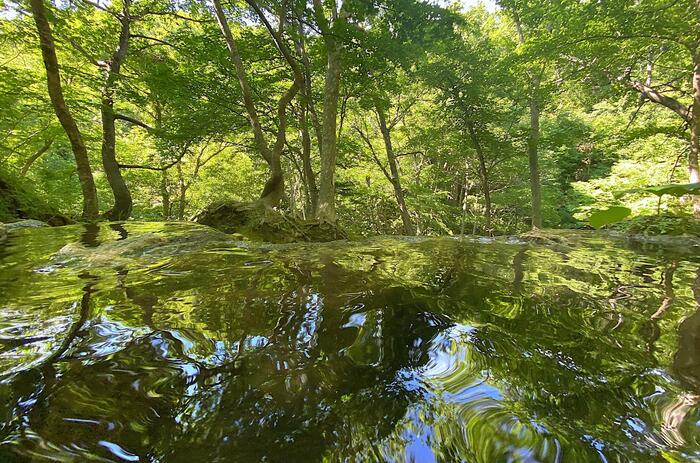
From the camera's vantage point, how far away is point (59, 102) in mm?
4832

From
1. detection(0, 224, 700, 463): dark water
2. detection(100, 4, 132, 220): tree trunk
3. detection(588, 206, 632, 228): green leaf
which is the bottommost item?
detection(0, 224, 700, 463): dark water

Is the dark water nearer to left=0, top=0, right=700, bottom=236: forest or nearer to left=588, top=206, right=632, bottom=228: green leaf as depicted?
left=588, top=206, right=632, bottom=228: green leaf

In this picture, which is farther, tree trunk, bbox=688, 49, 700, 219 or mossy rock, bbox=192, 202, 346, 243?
tree trunk, bbox=688, 49, 700, 219

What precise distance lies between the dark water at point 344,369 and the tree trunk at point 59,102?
14.5ft

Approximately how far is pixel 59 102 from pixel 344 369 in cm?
626

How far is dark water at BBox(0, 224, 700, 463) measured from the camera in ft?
2.21

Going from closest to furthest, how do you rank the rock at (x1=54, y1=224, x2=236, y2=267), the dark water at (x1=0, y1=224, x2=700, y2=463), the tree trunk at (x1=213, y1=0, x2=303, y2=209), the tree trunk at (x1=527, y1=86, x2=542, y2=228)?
the dark water at (x1=0, y1=224, x2=700, y2=463), the rock at (x1=54, y1=224, x2=236, y2=267), the tree trunk at (x1=213, y1=0, x2=303, y2=209), the tree trunk at (x1=527, y1=86, x2=542, y2=228)

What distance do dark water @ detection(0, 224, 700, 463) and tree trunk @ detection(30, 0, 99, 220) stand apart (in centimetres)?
441

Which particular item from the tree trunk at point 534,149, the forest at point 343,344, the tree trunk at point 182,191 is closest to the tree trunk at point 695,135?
the forest at point 343,344

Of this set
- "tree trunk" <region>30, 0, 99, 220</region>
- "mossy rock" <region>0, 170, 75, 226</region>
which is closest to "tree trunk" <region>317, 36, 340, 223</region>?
"tree trunk" <region>30, 0, 99, 220</region>

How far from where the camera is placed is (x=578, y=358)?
3.21 feet

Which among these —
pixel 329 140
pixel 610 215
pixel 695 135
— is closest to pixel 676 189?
pixel 610 215

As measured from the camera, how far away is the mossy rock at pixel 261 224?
4789mm

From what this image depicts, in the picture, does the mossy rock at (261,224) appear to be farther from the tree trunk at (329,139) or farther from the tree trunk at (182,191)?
the tree trunk at (182,191)
